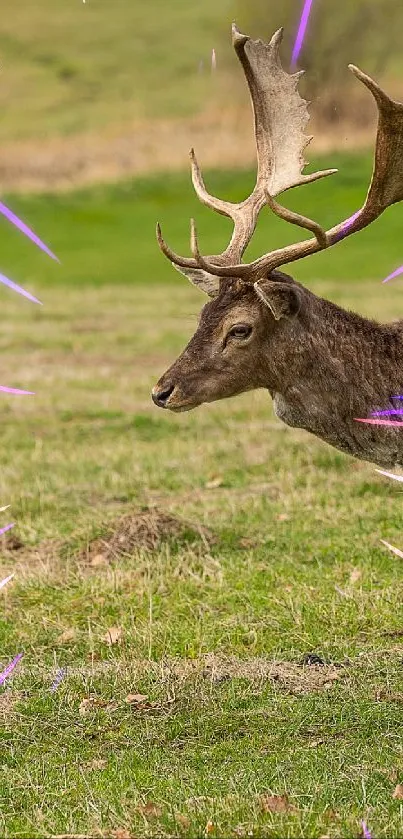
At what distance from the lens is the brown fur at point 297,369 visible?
5.95m

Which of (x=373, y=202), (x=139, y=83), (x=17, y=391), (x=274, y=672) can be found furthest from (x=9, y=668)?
(x=139, y=83)

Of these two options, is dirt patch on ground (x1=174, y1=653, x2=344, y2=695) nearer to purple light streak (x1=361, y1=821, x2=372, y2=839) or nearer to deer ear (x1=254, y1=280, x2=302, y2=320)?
purple light streak (x1=361, y1=821, x2=372, y2=839)

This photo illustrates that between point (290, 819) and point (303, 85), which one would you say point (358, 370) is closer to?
point (290, 819)

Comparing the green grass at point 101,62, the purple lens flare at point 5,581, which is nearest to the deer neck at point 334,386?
the purple lens flare at point 5,581

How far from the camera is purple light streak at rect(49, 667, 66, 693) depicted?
6186mm

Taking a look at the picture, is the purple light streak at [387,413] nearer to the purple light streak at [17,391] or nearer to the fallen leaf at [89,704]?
the fallen leaf at [89,704]

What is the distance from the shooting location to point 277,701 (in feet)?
19.5

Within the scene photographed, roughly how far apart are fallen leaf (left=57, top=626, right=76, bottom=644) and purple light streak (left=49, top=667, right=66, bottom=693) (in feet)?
1.13

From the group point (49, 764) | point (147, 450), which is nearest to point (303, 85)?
point (147, 450)

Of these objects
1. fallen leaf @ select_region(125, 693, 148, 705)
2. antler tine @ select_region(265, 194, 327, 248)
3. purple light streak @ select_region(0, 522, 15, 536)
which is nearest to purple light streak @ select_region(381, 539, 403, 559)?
fallen leaf @ select_region(125, 693, 148, 705)

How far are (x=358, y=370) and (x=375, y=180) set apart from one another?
87cm

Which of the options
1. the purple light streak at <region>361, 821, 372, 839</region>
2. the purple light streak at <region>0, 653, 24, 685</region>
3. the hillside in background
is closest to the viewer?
the purple light streak at <region>361, 821, 372, 839</region>

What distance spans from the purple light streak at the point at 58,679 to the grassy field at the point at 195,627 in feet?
0.18

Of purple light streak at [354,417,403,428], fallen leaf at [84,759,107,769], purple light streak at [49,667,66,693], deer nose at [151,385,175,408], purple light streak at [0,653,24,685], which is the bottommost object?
fallen leaf at [84,759,107,769]
